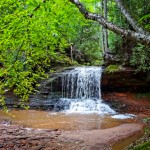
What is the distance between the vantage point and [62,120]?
41.7 feet

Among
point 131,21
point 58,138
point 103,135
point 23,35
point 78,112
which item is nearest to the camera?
point 131,21

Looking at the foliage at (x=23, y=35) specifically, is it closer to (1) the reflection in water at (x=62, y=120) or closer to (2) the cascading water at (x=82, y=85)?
(1) the reflection in water at (x=62, y=120)

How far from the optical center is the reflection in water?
11.4 metres

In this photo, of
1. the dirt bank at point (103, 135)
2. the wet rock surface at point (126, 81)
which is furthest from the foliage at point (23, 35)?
the wet rock surface at point (126, 81)

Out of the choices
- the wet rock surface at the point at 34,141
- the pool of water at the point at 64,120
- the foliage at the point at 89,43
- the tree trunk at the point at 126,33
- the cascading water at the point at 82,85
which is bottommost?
the pool of water at the point at 64,120

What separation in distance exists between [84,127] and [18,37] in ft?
19.3

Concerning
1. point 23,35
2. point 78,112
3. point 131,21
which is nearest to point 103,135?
point 23,35

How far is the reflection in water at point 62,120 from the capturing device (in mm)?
11412

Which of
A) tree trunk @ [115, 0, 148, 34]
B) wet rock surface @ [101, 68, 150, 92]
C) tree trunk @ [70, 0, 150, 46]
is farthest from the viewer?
wet rock surface @ [101, 68, 150, 92]

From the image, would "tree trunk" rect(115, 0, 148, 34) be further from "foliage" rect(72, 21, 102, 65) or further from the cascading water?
"foliage" rect(72, 21, 102, 65)

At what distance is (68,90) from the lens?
17844 mm

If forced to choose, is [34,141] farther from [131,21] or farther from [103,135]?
[131,21]

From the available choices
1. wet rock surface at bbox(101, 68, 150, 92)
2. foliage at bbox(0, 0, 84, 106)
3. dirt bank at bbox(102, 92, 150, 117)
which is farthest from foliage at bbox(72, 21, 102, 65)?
foliage at bbox(0, 0, 84, 106)

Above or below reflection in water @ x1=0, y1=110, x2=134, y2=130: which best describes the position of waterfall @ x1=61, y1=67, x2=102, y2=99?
above
